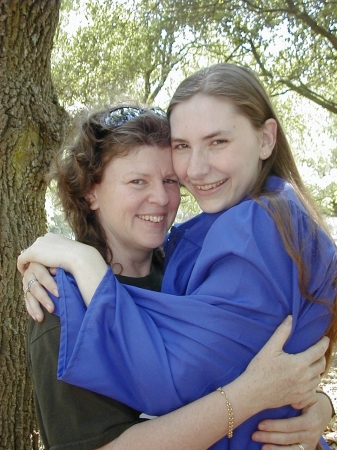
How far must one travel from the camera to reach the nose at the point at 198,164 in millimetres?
1925

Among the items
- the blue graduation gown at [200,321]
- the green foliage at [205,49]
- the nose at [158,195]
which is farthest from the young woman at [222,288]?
the green foliage at [205,49]

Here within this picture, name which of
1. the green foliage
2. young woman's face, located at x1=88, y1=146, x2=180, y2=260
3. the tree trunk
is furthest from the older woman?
the green foliage

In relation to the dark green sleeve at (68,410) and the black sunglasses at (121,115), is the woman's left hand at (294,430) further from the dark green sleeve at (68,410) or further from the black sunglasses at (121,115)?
the black sunglasses at (121,115)

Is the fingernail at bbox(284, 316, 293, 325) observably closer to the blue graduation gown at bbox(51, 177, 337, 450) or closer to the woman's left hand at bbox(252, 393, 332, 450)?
the blue graduation gown at bbox(51, 177, 337, 450)

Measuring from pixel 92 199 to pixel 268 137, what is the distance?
2.64ft

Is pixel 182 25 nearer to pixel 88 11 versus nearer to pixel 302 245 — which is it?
pixel 88 11

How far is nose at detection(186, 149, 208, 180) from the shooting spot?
1.92 meters

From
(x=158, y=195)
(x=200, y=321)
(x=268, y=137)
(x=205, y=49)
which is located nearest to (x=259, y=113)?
(x=268, y=137)

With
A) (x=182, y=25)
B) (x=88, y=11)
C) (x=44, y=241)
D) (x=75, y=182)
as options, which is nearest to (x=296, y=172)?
(x=75, y=182)

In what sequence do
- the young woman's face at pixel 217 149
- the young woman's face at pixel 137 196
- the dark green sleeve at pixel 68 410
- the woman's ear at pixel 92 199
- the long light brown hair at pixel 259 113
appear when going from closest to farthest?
the dark green sleeve at pixel 68 410
the long light brown hair at pixel 259 113
the young woman's face at pixel 217 149
the young woman's face at pixel 137 196
the woman's ear at pixel 92 199

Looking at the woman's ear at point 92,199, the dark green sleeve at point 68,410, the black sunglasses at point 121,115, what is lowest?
the dark green sleeve at point 68,410

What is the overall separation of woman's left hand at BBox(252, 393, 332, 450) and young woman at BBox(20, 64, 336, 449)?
4 cm

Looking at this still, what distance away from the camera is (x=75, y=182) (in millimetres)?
2117

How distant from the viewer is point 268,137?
2041 mm
